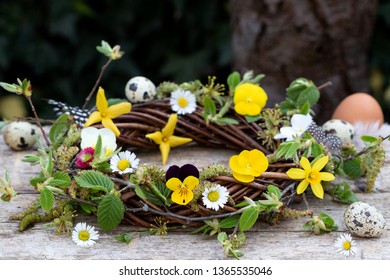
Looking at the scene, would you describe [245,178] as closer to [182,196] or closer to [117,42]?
[182,196]

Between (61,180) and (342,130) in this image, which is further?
(342,130)

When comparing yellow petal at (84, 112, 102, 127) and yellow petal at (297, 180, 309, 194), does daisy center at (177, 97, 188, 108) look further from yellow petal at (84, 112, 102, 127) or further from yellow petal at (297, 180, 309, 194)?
yellow petal at (297, 180, 309, 194)

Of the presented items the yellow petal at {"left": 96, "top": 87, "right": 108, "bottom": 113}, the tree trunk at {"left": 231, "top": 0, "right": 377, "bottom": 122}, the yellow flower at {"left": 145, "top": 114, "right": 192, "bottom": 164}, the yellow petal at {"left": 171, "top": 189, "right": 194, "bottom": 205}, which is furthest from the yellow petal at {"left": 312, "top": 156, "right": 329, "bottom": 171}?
the tree trunk at {"left": 231, "top": 0, "right": 377, "bottom": 122}

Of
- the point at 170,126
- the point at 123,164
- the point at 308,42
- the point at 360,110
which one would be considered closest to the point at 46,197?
the point at 123,164

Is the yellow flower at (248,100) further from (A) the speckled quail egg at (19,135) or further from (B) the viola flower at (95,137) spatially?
(A) the speckled quail egg at (19,135)

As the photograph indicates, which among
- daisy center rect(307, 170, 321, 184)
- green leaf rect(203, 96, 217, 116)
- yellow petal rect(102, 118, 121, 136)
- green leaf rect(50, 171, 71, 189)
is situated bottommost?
green leaf rect(50, 171, 71, 189)

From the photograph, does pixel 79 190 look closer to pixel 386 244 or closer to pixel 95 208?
pixel 95 208
